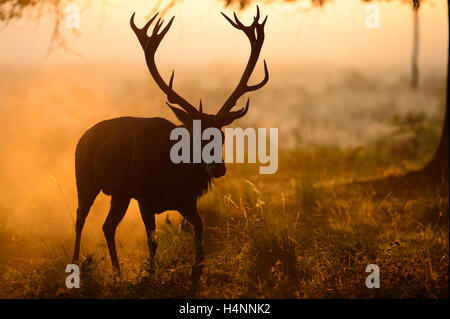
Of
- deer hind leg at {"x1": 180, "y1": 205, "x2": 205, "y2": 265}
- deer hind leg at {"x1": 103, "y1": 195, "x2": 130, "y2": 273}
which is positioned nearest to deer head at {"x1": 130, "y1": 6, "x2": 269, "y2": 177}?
deer hind leg at {"x1": 180, "y1": 205, "x2": 205, "y2": 265}

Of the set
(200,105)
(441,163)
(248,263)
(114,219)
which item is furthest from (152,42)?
(441,163)

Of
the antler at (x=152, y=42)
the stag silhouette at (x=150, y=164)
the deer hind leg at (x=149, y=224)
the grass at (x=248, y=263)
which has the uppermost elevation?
the antler at (x=152, y=42)

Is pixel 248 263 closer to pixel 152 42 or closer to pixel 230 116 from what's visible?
pixel 230 116

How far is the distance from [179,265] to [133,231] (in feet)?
8.81

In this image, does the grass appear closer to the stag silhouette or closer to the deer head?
the stag silhouette

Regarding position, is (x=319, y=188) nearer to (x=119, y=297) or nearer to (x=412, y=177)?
(x=412, y=177)

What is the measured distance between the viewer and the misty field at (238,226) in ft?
21.0

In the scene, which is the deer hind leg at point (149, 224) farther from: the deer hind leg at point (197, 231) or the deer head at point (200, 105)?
the deer head at point (200, 105)

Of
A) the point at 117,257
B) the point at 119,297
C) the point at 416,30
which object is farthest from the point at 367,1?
the point at 416,30

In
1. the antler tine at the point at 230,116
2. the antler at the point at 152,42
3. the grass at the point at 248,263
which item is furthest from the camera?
the antler at the point at 152,42

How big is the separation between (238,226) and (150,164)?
114 centimetres

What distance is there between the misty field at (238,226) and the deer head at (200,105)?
29.4 inches

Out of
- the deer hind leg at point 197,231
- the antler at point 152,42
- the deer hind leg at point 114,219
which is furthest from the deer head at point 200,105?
the deer hind leg at point 114,219

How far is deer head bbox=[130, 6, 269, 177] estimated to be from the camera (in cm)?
659
